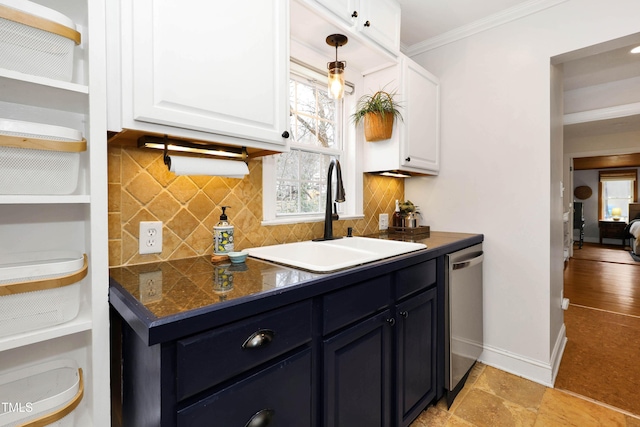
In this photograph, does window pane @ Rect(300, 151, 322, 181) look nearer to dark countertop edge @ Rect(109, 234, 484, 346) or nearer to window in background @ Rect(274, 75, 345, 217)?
window in background @ Rect(274, 75, 345, 217)

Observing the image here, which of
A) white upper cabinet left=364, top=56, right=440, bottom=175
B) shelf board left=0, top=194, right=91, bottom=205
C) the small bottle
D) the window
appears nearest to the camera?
shelf board left=0, top=194, right=91, bottom=205

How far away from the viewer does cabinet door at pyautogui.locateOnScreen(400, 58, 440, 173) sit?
2.10 metres

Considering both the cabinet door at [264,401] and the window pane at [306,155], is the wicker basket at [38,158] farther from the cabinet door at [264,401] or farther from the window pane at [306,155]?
the window pane at [306,155]

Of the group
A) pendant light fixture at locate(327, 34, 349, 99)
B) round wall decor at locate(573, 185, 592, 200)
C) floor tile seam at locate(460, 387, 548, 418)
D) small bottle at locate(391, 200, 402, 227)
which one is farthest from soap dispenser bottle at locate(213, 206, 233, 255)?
round wall decor at locate(573, 185, 592, 200)

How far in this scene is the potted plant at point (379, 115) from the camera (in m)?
2.02

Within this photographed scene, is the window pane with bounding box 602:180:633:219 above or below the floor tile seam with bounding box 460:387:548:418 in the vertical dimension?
above

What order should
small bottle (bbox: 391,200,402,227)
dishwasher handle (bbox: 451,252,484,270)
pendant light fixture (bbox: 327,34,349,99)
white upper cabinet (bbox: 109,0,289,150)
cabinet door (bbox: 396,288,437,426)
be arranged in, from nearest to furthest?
1. white upper cabinet (bbox: 109,0,289,150)
2. cabinet door (bbox: 396,288,437,426)
3. pendant light fixture (bbox: 327,34,349,99)
4. dishwasher handle (bbox: 451,252,484,270)
5. small bottle (bbox: 391,200,402,227)

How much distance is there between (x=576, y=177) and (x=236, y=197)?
12.0 meters

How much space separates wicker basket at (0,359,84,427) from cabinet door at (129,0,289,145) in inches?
32.2

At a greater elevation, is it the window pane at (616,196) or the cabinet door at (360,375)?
the window pane at (616,196)

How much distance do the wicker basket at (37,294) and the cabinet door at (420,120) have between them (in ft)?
5.99

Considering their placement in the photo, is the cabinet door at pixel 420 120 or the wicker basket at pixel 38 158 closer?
the wicker basket at pixel 38 158

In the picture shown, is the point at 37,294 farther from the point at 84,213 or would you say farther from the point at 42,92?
the point at 42,92

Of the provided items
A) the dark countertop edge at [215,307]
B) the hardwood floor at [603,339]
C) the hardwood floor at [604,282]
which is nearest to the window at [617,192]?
the hardwood floor at [604,282]
